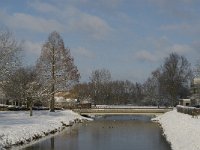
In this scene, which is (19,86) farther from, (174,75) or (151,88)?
(151,88)

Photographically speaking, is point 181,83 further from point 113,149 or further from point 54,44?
point 113,149

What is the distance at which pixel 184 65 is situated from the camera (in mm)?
116250

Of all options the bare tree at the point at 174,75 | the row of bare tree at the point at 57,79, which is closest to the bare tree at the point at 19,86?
the row of bare tree at the point at 57,79

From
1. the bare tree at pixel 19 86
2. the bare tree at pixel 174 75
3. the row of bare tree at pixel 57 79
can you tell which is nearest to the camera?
the row of bare tree at pixel 57 79

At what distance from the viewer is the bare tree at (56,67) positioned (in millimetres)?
68250

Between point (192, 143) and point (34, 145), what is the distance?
12.5 meters

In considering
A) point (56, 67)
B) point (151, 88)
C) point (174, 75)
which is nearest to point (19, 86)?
point (56, 67)

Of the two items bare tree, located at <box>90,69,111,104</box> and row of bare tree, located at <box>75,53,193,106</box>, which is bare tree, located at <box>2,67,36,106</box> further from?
bare tree, located at <box>90,69,111,104</box>

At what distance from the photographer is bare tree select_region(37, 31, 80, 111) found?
224ft

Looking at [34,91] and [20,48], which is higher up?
[20,48]

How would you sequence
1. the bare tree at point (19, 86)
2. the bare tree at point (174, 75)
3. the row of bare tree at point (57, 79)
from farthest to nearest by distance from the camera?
the bare tree at point (174, 75), the bare tree at point (19, 86), the row of bare tree at point (57, 79)

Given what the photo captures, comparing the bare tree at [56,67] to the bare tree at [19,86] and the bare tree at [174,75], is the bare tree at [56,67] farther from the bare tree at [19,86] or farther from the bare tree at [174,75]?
the bare tree at [174,75]

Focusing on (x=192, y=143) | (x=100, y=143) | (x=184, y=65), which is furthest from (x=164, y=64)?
(x=192, y=143)

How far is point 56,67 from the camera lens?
68.8 metres
